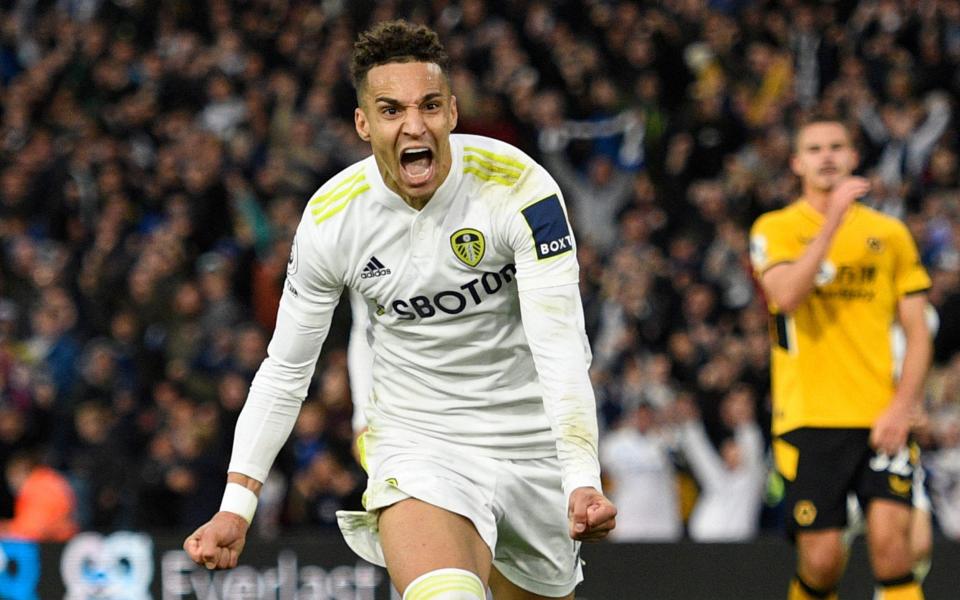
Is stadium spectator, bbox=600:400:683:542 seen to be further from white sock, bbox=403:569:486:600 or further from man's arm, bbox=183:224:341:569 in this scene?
white sock, bbox=403:569:486:600

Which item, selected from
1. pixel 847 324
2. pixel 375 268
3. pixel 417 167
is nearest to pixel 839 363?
pixel 847 324

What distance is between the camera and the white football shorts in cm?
501

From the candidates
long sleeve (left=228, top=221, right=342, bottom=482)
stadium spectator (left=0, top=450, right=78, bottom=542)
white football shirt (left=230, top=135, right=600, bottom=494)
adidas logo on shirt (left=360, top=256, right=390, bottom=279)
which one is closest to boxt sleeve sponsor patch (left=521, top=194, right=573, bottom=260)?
white football shirt (left=230, top=135, right=600, bottom=494)

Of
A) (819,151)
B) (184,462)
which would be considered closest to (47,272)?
(184,462)

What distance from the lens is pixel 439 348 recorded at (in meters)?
5.11

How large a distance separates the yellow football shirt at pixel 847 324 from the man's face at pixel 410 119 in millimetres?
2491

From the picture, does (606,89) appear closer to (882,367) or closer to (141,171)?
(141,171)

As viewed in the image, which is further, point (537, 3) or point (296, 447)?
point (537, 3)

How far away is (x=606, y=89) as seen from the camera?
14.7 meters

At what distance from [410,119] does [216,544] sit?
1.26m

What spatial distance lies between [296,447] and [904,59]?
20.4 ft

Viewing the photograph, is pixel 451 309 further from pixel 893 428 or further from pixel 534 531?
pixel 893 428

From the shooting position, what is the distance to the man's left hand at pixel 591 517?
4246 millimetres

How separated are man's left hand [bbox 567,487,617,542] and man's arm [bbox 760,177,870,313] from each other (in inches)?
100
